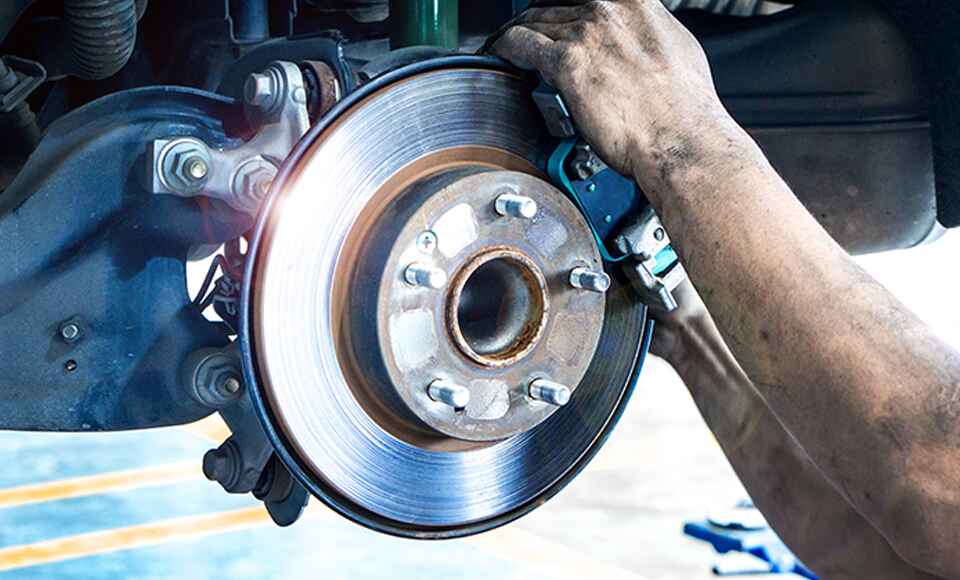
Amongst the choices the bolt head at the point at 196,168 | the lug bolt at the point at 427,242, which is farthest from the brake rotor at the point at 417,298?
the bolt head at the point at 196,168

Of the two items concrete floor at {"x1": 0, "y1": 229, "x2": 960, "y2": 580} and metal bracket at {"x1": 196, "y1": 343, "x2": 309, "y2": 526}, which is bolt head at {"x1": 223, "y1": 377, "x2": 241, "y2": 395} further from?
concrete floor at {"x1": 0, "y1": 229, "x2": 960, "y2": 580}

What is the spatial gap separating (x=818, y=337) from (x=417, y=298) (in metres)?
0.23

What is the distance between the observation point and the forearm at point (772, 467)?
3.39 ft

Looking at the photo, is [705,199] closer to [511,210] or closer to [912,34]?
[511,210]

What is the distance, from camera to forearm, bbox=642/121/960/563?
719mm

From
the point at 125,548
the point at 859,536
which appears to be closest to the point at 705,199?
the point at 859,536

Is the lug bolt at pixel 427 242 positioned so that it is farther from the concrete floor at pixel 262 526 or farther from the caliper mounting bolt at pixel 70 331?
the concrete floor at pixel 262 526

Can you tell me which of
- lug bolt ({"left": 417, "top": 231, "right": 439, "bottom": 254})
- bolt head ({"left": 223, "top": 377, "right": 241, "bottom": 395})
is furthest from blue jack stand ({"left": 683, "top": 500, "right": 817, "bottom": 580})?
lug bolt ({"left": 417, "top": 231, "right": 439, "bottom": 254})

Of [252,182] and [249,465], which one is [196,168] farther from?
[249,465]

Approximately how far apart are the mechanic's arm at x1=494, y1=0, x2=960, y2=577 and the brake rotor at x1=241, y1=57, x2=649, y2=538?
2.4 inches

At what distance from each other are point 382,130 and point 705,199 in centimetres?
19

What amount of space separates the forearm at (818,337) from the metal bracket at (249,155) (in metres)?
0.24

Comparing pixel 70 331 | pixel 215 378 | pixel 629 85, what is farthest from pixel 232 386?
pixel 629 85

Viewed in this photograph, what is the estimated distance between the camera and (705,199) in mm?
785
